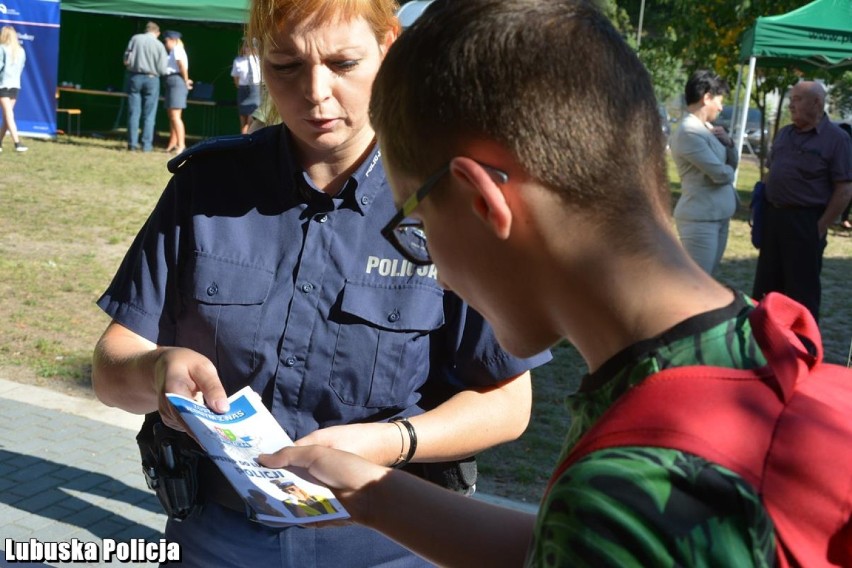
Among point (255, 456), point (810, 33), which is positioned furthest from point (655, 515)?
point (810, 33)

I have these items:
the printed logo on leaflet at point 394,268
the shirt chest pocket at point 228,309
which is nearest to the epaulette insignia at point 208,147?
the shirt chest pocket at point 228,309

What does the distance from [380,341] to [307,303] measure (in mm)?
165

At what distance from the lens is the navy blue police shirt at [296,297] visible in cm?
196

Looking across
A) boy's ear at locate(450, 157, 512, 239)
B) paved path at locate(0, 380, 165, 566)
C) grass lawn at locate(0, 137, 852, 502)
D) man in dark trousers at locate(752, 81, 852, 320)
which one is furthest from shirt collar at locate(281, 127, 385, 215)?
man in dark trousers at locate(752, 81, 852, 320)

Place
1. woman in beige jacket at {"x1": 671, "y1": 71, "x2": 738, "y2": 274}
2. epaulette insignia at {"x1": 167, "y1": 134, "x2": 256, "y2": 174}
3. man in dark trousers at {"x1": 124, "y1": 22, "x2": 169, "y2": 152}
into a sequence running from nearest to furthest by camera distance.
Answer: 1. epaulette insignia at {"x1": 167, "y1": 134, "x2": 256, "y2": 174}
2. woman in beige jacket at {"x1": 671, "y1": 71, "x2": 738, "y2": 274}
3. man in dark trousers at {"x1": 124, "y1": 22, "x2": 169, "y2": 152}

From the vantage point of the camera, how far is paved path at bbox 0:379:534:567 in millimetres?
4363

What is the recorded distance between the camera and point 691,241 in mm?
7875

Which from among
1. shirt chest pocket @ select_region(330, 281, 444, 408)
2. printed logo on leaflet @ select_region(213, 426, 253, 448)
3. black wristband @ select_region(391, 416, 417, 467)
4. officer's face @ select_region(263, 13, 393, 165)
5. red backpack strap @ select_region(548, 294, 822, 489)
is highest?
officer's face @ select_region(263, 13, 393, 165)

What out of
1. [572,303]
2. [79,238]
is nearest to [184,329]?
[572,303]

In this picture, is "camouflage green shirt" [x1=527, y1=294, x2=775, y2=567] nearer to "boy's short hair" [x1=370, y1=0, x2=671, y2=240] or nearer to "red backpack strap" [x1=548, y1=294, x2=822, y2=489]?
"red backpack strap" [x1=548, y1=294, x2=822, y2=489]

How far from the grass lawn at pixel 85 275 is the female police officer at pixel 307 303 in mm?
3046

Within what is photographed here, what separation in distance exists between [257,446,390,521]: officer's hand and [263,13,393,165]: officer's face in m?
0.70

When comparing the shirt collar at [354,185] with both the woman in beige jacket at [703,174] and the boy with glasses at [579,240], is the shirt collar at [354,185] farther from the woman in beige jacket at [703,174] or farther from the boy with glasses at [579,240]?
the woman in beige jacket at [703,174]

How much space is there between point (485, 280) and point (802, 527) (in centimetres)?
46
